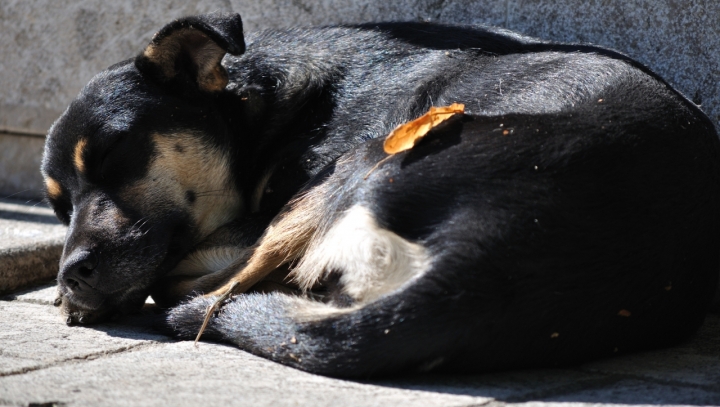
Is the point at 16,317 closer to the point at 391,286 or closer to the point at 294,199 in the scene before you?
the point at 294,199

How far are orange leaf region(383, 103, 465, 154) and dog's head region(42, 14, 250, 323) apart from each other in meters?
0.89

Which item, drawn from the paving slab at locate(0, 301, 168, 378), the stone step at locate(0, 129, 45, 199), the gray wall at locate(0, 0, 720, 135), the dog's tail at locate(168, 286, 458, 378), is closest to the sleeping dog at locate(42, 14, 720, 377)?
the dog's tail at locate(168, 286, 458, 378)

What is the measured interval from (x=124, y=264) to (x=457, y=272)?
1630 mm

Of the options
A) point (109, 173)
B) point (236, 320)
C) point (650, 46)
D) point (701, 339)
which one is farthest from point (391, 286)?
point (650, 46)

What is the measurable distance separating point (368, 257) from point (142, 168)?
1505 millimetres

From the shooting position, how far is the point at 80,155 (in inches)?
146

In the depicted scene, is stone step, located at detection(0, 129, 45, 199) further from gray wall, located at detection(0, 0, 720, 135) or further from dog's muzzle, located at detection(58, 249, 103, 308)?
dog's muzzle, located at detection(58, 249, 103, 308)

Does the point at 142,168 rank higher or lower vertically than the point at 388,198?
lower

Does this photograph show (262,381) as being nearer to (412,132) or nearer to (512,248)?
(512,248)

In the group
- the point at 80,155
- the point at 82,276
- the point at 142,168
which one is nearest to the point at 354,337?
the point at 82,276

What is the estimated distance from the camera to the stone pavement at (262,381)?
2.37 meters

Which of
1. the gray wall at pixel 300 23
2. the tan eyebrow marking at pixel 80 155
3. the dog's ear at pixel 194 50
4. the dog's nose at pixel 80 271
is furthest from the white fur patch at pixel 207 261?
the gray wall at pixel 300 23

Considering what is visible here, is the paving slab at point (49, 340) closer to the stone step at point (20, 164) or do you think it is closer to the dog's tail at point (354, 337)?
the dog's tail at point (354, 337)

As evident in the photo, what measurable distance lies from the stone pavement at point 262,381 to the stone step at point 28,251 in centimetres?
121
